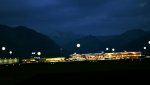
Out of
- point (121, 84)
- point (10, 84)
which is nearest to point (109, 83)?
point (121, 84)

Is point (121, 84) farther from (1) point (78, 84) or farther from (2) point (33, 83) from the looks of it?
(2) point (33, 83)

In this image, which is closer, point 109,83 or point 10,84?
point 109,83

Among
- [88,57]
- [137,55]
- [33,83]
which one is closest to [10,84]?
[33,83]

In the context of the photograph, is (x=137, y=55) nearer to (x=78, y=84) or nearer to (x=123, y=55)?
(x=123, y=55)

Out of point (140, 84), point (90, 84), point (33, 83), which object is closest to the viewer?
point (140, 84)

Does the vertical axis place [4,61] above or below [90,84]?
above

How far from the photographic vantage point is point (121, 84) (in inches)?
1030

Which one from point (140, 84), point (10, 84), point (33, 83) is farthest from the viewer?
point (10, 84)

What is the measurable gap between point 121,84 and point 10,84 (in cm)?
1186

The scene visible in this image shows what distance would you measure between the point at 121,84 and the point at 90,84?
103 inches

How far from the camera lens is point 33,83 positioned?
101 ft

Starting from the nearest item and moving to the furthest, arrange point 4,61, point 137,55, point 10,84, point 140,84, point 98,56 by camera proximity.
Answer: point 140,84 < point 10,84 < point 4,61 < point 137,55 < point 98,56

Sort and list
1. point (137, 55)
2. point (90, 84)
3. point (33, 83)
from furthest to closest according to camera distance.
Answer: point (137, 55) < point (33, 83) < point (90, 84)

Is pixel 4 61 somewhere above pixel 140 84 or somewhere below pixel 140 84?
above
